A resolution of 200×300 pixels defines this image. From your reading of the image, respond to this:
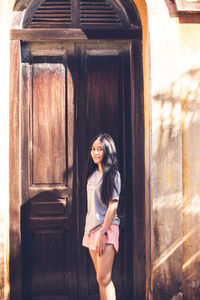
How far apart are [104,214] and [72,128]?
142 cm

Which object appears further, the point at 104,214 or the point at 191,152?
the point at 191,152

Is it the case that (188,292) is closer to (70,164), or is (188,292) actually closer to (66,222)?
(66,222)

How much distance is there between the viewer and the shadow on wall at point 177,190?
3.93 metres

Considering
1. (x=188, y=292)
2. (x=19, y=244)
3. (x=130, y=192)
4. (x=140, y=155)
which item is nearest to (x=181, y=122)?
(x=140, y=155)

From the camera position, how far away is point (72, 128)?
14.2ft

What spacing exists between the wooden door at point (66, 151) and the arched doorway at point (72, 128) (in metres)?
0.01

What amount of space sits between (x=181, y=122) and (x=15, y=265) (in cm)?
271

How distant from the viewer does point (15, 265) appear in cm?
414

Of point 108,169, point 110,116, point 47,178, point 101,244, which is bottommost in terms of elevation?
point 101,244

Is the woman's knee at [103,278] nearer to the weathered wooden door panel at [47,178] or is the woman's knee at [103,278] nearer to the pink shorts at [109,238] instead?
the pink shorts at [109,238]

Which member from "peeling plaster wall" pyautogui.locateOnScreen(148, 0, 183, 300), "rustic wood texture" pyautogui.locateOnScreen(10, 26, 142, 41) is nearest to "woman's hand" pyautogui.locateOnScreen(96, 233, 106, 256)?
"peeling plaster wall" pyautogui.locateOnScreen(148, 0, 183, 300)

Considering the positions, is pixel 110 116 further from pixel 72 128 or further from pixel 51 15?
pixel 51 15

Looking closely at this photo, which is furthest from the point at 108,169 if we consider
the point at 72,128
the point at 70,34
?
the point at 70,34

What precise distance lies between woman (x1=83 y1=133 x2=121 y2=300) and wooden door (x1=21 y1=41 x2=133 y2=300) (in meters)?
0.93
